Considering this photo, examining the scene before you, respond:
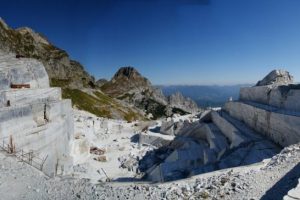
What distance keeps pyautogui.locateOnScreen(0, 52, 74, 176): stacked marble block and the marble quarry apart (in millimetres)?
6662

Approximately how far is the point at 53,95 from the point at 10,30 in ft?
321

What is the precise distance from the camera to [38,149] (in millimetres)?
18312

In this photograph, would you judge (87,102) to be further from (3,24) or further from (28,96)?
(28,96)

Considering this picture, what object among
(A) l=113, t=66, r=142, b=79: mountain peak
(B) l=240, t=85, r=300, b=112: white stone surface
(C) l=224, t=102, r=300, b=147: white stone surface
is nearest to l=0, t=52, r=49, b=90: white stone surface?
(C) l=224, t=102, r=300, b=147: white stone surface

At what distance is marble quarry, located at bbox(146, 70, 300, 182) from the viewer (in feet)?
52.0

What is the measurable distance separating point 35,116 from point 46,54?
104312mm

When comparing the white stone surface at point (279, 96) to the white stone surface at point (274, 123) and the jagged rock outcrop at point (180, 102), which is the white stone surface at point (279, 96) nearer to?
the white stone surface at point (274, 123)

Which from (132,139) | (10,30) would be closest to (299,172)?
(132,139)

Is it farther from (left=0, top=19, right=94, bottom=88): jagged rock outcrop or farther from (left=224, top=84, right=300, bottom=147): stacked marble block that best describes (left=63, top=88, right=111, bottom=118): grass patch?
(left=224, top=84, right=300, bottom=147): stacked marble block

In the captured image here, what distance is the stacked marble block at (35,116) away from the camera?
16312 millimetres

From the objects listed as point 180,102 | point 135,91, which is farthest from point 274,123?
point 180,102

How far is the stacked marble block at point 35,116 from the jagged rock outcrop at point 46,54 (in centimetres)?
8023

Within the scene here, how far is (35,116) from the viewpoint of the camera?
18.6 meters

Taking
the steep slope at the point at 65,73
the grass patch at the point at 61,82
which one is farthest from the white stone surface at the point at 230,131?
the grass patch at the point at 61,82
